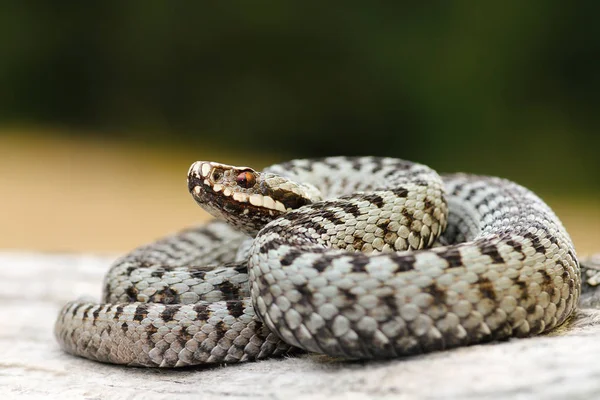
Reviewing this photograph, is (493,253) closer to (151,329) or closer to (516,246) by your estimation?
(516,246)

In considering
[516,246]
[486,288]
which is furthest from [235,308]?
[516,246]

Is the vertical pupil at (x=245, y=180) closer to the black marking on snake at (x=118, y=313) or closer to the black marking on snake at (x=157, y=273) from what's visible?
the black marking on snake at (x=157, y=273)

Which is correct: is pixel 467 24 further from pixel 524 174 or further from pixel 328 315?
pixel 328 315

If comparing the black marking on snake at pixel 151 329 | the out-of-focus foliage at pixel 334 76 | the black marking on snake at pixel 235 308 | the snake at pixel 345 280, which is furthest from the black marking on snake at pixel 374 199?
the out-of-focus foliage at pixel 334 76

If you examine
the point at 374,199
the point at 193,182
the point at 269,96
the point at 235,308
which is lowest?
the point at 235,308

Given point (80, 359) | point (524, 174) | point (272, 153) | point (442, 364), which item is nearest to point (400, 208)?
point (442, 364)

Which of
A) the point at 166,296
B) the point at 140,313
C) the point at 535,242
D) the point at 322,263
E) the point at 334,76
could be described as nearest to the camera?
the point at 322,263
